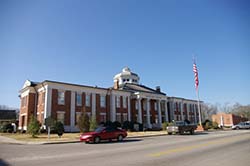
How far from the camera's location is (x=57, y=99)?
1346 inches

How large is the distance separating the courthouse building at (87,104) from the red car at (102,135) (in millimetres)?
10165

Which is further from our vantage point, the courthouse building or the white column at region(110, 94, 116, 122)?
the white column at region(110, 94, 116, 122)

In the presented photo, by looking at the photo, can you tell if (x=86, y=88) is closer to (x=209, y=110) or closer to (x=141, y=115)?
(x=141, y=115)

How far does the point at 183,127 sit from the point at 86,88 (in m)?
18.8

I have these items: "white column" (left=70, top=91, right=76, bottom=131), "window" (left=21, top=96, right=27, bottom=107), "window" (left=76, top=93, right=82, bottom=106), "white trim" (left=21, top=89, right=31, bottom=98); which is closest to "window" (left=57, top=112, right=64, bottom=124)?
"white column" (left=70, top=91, right=76, bottom=131)

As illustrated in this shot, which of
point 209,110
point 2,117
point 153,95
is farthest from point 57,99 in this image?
point 209,110

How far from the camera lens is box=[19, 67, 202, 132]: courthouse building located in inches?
1340

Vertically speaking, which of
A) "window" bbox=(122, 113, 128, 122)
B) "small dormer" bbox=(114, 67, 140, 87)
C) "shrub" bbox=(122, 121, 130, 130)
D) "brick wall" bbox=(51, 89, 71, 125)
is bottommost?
"shrub" bbox=(122, 121, 130, 130)

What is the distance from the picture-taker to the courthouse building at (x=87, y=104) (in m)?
34.0

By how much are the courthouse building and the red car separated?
400 inches

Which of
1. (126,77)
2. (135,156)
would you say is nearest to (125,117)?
(126,77)

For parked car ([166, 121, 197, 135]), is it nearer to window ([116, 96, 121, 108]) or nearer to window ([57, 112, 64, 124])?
window ([116, 96, 121, 108])

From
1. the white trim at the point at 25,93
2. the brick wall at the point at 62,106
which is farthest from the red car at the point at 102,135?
the white trim at the point at 25,93

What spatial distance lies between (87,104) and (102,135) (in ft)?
62.6
